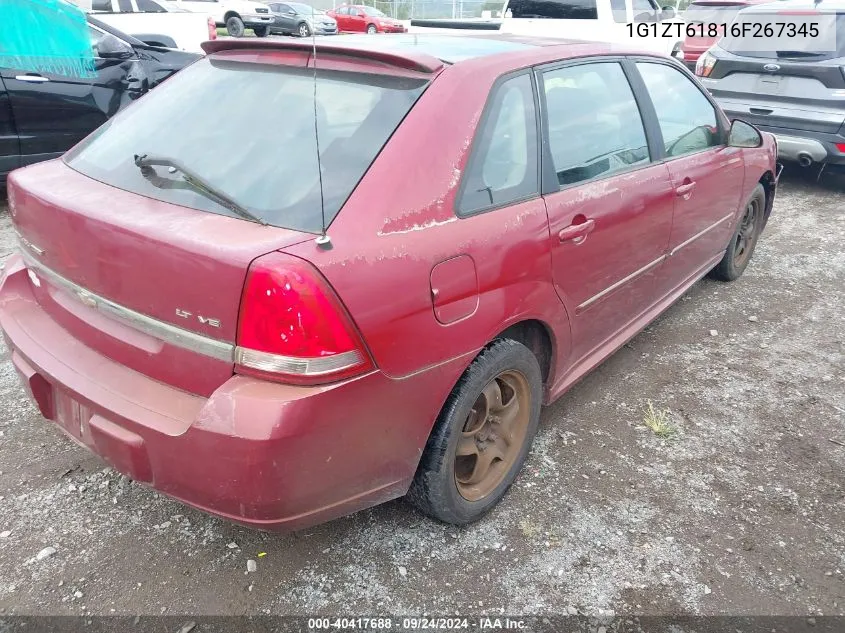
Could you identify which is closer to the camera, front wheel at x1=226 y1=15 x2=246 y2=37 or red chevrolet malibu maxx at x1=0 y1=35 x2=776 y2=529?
red chevrolet malibu maxx at x1=0 y1=35 x2=776 y2=529

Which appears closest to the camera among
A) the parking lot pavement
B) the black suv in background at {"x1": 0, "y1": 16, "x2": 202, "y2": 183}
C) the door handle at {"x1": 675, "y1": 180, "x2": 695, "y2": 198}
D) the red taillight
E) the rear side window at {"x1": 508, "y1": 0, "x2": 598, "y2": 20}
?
the red taillight

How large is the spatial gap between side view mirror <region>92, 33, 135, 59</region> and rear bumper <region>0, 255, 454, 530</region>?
497 centimetres

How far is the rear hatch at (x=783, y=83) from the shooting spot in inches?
242

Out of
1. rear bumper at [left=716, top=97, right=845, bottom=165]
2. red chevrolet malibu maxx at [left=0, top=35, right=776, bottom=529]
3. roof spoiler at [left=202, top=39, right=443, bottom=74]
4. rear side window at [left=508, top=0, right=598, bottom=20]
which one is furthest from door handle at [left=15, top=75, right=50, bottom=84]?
rear side window at [left=508, top=0, right=598, bottom=20]

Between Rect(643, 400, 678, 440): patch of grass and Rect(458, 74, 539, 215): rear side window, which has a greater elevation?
Rect(458, 74, 539, 215): rear side window

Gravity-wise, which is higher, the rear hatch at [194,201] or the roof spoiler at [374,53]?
the roof spoiler at [374,53]

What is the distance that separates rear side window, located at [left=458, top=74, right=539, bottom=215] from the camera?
6.97 ft

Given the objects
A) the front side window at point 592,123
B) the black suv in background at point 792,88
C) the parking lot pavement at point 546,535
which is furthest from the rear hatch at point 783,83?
the front side window at point 592,123

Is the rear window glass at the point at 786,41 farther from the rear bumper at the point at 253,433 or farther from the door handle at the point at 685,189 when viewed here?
the rear bumper at the point at 253,433

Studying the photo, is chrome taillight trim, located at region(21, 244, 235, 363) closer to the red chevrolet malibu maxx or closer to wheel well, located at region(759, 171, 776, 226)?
the red chevrolet malibu maxx

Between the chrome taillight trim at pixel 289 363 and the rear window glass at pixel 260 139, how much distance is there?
0.35 m

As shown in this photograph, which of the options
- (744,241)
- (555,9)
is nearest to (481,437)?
(744,241)

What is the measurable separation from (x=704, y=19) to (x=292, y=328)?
13976mm

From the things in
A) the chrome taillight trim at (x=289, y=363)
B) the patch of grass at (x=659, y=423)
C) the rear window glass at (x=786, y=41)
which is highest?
the rear window glass at (x=786, y=41)
